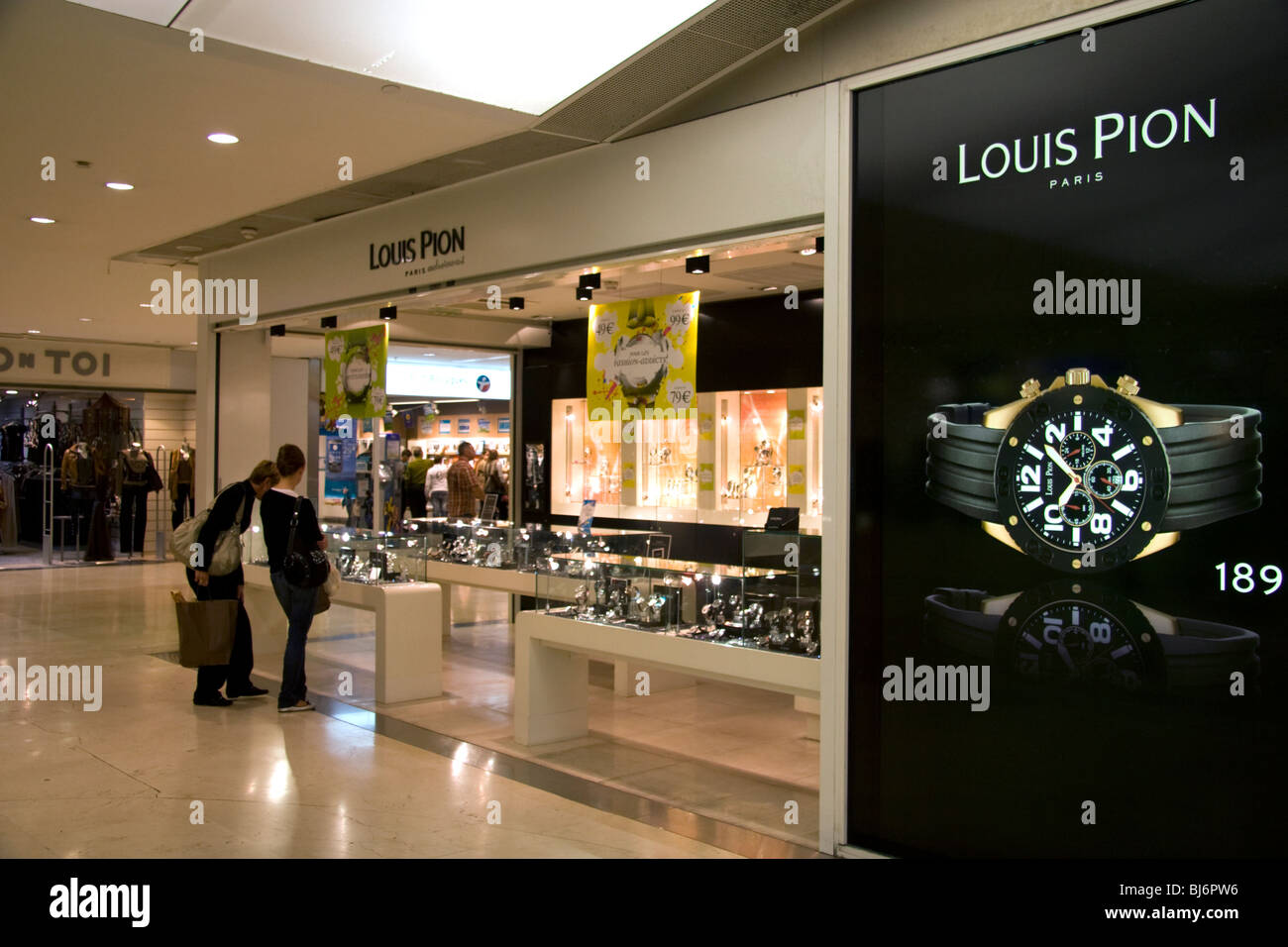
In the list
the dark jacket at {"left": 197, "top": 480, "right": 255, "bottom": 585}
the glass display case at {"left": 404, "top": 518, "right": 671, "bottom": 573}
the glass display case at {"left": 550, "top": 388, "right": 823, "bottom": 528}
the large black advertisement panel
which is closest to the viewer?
the large black advertisement panel

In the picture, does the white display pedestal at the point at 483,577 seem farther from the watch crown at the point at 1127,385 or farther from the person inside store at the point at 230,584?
the watch crown at the point at 1127,385

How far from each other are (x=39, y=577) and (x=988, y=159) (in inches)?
533

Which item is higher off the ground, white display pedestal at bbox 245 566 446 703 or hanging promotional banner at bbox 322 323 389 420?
hanging promotional banner at bbox 322 323 389 420

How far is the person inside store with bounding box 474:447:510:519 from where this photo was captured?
1436 cm

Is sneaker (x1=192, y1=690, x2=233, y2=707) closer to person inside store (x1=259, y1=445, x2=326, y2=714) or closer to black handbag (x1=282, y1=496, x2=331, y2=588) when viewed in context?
person inside store (x1=259, y1=445, x2=326, y2=714)

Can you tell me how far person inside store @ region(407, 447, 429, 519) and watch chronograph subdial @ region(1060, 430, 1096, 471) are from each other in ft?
37.0

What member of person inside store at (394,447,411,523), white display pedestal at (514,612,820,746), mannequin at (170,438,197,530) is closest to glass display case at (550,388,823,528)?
person inside store at (394,447,411,523)

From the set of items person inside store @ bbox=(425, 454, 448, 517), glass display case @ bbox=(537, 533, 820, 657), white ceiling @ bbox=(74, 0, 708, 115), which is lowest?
glass display case @ bbox=(537, 533, 820, 657)

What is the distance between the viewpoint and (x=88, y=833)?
4391mm

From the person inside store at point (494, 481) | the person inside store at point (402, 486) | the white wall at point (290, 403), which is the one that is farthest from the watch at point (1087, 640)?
the person inside store at point (402, 486)

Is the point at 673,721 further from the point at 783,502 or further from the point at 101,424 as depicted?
the point at 101,424

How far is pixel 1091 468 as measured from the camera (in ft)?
11.8

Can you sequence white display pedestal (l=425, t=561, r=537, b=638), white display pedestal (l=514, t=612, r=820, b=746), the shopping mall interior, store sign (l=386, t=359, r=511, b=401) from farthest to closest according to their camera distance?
store sign (l=386, t=359, r=511, b=401) → white display pedestal (l=425, t=561, r=537, b=638) → white display pedestal (l=514, t=612, r=820, b=746) → the shopping mall interior

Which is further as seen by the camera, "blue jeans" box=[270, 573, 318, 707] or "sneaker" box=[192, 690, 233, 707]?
"sneaker" box=[192, 690, 233, 707]
